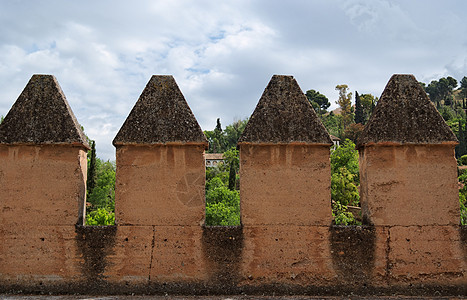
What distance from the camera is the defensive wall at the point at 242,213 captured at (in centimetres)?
671

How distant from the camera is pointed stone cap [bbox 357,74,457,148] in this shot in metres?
6.91

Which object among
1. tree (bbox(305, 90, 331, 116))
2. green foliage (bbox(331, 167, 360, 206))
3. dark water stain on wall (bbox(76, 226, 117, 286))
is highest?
tree (bbox(305, 90, 331, 116))

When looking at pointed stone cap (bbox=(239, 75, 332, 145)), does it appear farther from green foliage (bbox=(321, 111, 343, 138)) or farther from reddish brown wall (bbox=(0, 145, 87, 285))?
green foliage (bbox=(321, 111, 343, 138))

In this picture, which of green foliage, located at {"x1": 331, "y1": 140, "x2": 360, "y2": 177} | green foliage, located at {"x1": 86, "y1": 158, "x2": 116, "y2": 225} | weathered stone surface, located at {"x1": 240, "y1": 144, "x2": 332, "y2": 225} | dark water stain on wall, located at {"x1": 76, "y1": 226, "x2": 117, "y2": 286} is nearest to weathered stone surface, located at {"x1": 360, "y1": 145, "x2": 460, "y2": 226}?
weathered stone surface, located at {"x1": 240, "y1": 144, "x2": 332, "y2": 225}

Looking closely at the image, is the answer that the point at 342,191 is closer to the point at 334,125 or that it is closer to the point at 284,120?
the point at 284,120

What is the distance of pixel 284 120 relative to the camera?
23.2ft

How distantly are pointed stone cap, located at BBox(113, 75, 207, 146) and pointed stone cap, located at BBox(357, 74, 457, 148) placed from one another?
312 cm

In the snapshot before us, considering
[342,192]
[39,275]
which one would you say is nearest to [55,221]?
A: [39,275]

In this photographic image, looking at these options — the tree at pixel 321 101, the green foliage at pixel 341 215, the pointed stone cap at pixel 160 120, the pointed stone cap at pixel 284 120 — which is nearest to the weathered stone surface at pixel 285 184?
the pointed stone cap at pixel 284 120

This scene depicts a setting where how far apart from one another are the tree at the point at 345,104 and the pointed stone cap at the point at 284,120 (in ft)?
282

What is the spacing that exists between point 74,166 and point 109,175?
3861cm

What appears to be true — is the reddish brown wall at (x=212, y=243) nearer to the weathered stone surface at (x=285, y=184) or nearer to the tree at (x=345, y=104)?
the weathered stone surface at (x=285, y=184)

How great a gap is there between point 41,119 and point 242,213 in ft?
12.9

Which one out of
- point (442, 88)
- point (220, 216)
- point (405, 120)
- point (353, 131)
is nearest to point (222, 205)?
point (220, 216)
